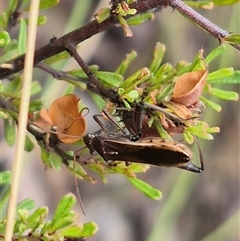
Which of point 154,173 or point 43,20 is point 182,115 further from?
point 154,173

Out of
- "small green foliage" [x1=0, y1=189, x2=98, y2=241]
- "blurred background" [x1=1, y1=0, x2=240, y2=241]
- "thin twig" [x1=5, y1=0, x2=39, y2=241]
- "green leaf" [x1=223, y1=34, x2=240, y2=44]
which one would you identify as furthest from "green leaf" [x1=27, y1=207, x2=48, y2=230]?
"blurred background" [x1=1, y1=0, x2=240, y2=241]

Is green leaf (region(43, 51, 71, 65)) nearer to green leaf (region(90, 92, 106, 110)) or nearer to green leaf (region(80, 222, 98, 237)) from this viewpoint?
green leaf (region(90, 92, 106, 110))

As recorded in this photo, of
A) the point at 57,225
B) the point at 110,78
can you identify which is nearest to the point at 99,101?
the point at 110,78

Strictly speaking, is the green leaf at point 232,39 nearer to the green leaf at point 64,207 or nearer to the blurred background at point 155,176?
the green leaf at point 64,207

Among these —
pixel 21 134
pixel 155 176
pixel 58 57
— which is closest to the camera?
pixel 21 134

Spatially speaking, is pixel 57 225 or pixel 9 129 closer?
pixel 57 225

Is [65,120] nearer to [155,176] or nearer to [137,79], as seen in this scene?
[137,79]
